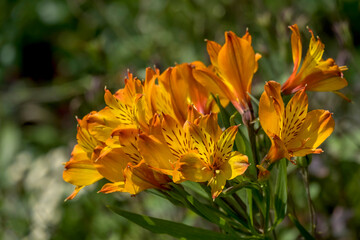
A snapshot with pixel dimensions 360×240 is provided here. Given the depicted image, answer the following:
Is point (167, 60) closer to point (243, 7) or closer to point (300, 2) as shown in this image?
point (243, 7)

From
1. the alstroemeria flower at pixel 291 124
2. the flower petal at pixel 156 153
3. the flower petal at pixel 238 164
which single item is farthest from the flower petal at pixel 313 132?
the flower petal at pixel 156 153

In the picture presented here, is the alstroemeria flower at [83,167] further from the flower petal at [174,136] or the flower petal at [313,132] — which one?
the flower petal at [313,132]

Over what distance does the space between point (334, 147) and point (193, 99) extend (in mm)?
1116

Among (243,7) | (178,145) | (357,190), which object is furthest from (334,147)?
(178,145)

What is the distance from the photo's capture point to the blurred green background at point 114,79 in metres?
1.80

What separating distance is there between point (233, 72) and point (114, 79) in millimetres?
1551

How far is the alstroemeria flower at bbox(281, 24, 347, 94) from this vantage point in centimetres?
98

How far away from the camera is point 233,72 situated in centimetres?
100

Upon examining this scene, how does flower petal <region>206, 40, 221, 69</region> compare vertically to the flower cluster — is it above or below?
above

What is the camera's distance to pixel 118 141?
935 millimetres

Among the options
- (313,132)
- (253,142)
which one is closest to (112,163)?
(253,142)

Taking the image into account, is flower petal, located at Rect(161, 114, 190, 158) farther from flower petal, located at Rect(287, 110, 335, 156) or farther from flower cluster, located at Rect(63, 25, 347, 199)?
flower petal, located at Rect(287, 110, 335, 156)

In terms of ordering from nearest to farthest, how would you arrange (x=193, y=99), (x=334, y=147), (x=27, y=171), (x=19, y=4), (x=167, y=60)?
1. (x=193, y=99)
2. (x=334, y=147)
3. (x=167, y=60)
4. (x=27, y=171)
5. (x=19, y=4)

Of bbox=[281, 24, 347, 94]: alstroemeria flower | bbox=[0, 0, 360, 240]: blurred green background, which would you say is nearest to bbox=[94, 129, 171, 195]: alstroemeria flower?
bbox=[281, 24, 347, 94]: alstroemeria flower
